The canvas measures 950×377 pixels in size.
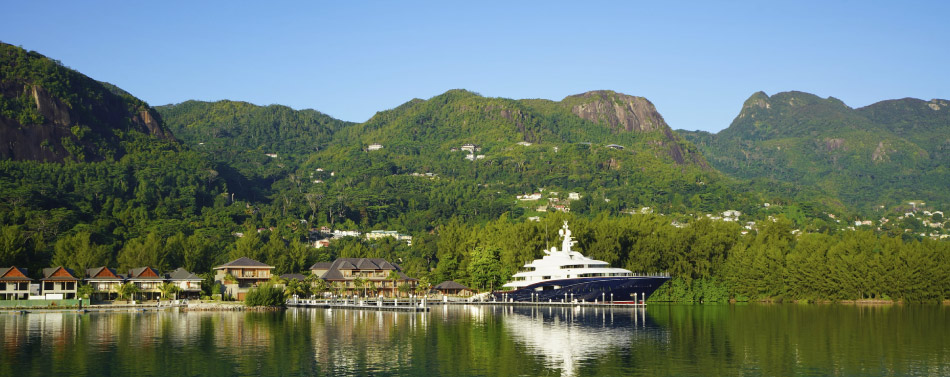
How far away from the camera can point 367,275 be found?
373 feet

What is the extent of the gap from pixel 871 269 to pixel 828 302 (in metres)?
5.60

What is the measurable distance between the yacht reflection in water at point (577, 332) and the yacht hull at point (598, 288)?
4751 millimetres

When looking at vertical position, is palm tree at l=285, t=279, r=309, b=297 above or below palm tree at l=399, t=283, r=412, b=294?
above

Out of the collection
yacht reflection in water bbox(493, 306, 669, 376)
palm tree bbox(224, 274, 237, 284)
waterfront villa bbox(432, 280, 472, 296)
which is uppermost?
A: palm tree bbox(224, 274, 237, 284)

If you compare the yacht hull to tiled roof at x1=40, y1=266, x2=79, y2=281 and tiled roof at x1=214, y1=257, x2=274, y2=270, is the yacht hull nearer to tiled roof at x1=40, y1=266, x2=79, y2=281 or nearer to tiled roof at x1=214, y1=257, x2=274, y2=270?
tiled roof at x1=214, y1=257, x2=274, y2=270

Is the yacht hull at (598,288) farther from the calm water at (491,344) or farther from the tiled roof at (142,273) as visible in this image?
the tiled roof at (142,273)

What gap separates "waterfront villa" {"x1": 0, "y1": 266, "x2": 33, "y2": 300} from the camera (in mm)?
88625

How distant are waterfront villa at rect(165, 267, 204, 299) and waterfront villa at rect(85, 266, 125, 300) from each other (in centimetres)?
545

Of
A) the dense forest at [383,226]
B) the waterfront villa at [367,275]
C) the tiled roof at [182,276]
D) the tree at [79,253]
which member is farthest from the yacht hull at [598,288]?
the tree at [79,253]

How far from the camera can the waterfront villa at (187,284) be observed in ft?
317

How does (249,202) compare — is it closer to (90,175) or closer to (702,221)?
(90,175)

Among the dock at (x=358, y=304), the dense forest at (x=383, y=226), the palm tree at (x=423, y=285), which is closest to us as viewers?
the dock at (x=358, y=304)

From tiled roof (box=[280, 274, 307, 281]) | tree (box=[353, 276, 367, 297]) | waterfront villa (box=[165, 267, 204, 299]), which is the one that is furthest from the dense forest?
tree (box=[353, 276, 367, 297])

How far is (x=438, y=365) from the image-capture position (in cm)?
3953
